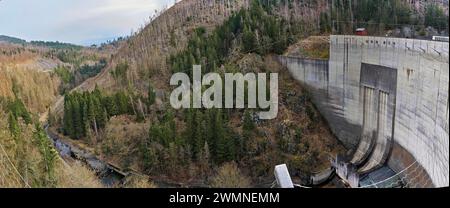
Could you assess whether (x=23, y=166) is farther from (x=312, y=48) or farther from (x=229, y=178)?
(x=312, y=48)

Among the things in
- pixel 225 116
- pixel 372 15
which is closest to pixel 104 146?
pixel 225 116

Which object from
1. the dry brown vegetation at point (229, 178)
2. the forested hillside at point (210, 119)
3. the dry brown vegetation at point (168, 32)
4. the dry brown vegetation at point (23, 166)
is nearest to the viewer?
the dry brown vegetation at point (23, 166)

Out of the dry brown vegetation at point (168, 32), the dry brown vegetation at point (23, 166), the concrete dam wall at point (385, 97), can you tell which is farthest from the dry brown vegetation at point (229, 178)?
the dry brown vegetation at point (168, 32)

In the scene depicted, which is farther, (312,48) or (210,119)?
(312,48)

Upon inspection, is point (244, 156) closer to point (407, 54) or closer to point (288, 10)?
point (407, 54)

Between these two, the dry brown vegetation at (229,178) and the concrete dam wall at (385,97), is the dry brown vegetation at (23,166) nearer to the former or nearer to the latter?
the dry brown vegetation at (229,178)

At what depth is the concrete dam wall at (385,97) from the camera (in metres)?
8.12

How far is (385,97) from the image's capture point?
11227 millimetres

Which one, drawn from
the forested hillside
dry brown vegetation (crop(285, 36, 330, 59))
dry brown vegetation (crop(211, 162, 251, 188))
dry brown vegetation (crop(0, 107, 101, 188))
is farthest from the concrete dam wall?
dry brown vegetation (crop(0, 107, 101, 188))

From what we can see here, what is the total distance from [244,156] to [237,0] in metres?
19.1

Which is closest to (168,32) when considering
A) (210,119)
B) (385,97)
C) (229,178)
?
(210,119)

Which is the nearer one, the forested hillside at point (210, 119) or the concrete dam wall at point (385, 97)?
the concrete dam wall at point (385, 97)

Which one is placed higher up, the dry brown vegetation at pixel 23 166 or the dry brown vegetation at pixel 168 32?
the dry brown vegetation at pixel 168 32

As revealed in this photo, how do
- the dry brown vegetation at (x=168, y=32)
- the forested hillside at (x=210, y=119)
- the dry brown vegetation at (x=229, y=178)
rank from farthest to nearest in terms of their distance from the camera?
the dry brown vegetation at (x=168, y=32)
the forested hillside at (x=210, y=119)
the dry brown vegetation at (x=229, y=178)
